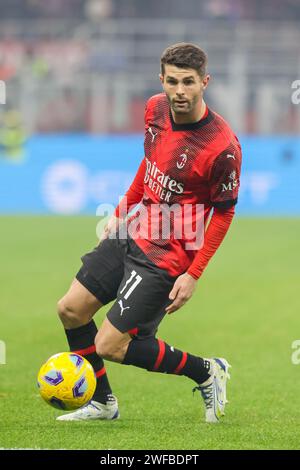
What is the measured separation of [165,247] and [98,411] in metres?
1.19

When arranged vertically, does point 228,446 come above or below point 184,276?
below

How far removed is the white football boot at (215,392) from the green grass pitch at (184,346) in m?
0.11

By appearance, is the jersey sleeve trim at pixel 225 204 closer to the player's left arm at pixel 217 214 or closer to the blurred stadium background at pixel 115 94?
the player's left arm at pixel 217 214

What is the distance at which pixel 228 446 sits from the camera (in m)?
5.45

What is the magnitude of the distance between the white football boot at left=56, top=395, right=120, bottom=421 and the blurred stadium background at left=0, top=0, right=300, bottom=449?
0.44 ft

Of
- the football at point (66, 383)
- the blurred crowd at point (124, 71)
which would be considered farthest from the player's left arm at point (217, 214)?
the blurred crowd at point (124, 71)

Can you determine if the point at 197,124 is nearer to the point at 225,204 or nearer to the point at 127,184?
the point at 225,204

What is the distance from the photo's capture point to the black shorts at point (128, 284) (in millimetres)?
6094

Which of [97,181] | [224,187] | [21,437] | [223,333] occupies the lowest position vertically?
[97,181]

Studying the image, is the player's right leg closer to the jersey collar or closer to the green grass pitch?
the green grass pitch

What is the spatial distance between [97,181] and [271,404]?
48.5ft

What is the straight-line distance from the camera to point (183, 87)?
→ 584 cm

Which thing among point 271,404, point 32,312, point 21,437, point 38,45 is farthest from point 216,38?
point 21,437

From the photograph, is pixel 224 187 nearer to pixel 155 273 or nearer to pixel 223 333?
pixel 155 273
